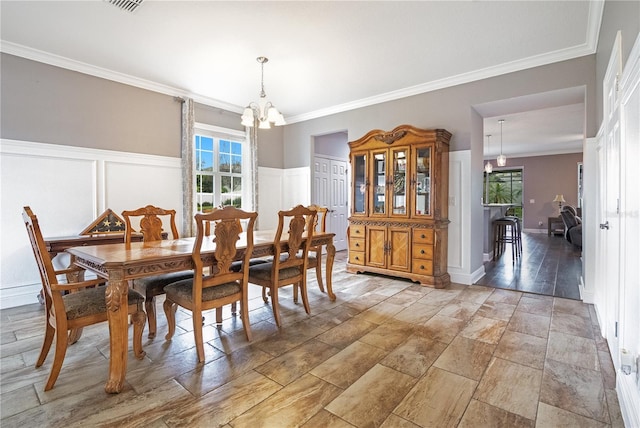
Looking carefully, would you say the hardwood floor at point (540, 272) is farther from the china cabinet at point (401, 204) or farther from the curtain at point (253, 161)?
the curtain at point (253, 161)

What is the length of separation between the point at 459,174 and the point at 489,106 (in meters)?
0.95

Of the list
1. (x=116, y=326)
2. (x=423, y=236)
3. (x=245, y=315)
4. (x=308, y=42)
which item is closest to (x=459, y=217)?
(x=423, y=236)

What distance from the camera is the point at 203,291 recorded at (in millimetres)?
2197

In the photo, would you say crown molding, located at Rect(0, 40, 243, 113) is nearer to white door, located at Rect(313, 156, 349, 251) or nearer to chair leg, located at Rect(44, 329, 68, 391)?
white door, located at Rect(313, 156, 349, 251)

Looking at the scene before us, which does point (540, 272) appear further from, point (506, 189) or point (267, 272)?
point (506, 189)

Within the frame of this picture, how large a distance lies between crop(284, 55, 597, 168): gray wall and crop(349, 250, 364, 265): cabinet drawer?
1897mm

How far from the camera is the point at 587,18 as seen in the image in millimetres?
2760

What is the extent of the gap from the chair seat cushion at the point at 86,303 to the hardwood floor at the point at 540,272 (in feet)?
13.3

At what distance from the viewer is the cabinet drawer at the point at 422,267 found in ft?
12.8

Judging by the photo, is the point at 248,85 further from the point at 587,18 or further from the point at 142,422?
the point at 142,422

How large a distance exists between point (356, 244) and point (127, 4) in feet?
12.1

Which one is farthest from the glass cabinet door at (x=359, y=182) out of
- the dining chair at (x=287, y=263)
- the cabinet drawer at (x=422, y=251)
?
the dining chair at (x=287, y=263)

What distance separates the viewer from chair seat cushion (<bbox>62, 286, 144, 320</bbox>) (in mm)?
1823

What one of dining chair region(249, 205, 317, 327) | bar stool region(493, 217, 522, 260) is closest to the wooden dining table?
dining chair region(249, 205, 317, 327)
